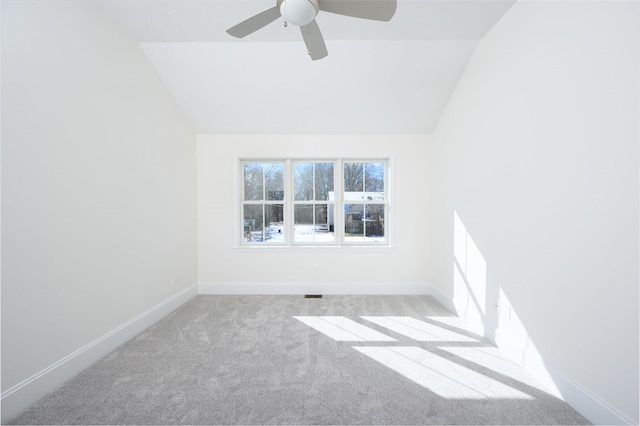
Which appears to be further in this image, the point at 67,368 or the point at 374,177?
the point at 374,177

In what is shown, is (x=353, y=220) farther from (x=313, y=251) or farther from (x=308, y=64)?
(x=308, y=64)

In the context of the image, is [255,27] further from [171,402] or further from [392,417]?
[392,417]

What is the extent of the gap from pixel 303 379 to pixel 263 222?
2.61 meters

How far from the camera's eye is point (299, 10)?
1.53 m

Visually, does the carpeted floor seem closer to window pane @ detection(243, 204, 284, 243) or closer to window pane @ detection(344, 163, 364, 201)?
window pane @ detection(243, 204, 284, 243)

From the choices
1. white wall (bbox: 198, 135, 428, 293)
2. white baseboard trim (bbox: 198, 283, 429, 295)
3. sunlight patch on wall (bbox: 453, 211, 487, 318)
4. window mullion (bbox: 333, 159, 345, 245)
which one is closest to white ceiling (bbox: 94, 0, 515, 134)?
white wall (bbox: 198, 135, 428, 293)

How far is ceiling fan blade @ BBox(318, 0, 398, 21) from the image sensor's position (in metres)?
1.51

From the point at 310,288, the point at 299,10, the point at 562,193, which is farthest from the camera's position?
the point at 310,288

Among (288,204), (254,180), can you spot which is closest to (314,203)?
(288,204)

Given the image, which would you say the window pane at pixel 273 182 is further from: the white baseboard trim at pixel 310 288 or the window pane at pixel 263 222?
the white baseboard trim at pixel 310 288

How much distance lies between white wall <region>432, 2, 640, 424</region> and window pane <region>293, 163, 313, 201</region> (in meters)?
2.22

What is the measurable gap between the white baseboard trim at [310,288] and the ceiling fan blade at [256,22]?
3120 millimetres

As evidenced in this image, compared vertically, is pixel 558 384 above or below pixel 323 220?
below

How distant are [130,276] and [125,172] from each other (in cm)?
101
